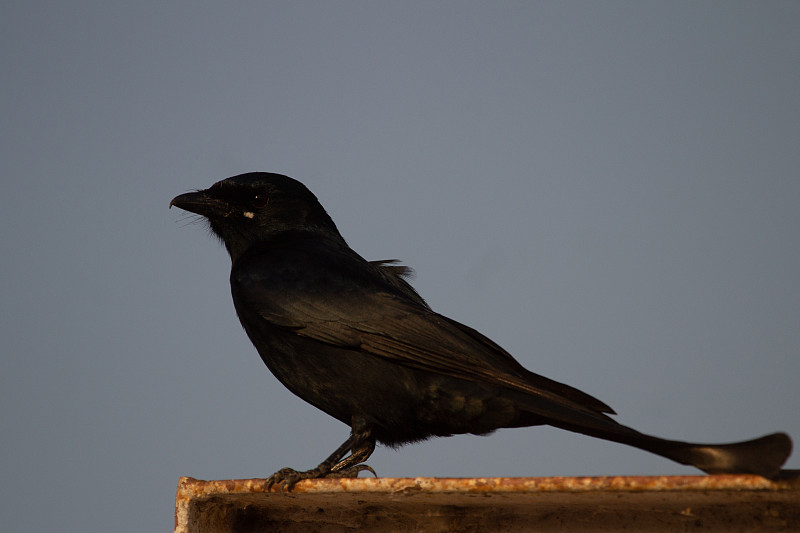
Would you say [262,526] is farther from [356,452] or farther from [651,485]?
[651,485]

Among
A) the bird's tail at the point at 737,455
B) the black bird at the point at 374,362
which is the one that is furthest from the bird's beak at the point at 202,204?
the bird's tail at the point at 737,455

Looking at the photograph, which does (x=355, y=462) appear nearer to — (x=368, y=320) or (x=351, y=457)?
(x=351, y=457)

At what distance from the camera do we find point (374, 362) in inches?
171

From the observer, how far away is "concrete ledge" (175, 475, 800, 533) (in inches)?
109

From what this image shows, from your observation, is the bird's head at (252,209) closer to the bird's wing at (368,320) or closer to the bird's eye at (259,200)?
the bird's eye at (259,200)

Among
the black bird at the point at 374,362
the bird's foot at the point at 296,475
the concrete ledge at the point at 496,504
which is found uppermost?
the black bird at the point at 374,362

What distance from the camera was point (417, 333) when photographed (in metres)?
4.35

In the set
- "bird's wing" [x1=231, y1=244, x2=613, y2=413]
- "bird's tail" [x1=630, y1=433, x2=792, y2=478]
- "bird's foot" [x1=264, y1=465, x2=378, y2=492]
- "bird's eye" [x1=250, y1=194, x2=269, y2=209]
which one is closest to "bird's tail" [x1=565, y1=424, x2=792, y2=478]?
"bird's tail" [x1=630, y1=433, x2=792, y2=478]

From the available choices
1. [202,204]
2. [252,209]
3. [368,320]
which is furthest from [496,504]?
[202,204]

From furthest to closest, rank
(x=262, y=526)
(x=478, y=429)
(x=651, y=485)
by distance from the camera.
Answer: (x=478, y=429), (x=262, y=526), (x=651, y=485)

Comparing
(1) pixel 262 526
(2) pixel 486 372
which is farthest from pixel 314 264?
(1) pixel 262 526

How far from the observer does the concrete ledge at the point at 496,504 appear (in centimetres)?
278

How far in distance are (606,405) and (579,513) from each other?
0.90 metres

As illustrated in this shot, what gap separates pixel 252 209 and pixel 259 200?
73 millimetres
